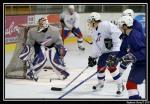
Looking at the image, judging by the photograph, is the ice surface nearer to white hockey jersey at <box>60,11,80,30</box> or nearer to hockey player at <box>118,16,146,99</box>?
hockey player at <box>118,16,146,99</box>

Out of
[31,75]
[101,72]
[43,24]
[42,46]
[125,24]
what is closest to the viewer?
[125,24]

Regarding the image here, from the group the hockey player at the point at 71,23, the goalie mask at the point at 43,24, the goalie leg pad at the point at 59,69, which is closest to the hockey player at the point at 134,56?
the goalie mask at the point at 43,24

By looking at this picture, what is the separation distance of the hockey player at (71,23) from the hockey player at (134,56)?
2.80m

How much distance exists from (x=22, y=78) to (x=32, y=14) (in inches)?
63.5

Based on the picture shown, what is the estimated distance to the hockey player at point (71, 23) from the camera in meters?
5.93

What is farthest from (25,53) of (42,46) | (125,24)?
(125,24)

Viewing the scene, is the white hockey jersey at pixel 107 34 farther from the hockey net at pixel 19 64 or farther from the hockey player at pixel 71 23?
the hockey player at pixel 71 23

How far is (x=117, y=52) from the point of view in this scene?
3.56 metres

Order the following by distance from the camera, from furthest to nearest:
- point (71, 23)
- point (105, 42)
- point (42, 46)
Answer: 1. point (71, 23)
2. point (42, 46)
3. point (105, 42)

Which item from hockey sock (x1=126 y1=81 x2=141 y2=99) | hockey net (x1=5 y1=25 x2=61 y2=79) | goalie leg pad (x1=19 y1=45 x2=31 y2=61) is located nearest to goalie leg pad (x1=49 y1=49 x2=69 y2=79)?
hockey net (x1=5 y1=25 x2=61 y2=79)

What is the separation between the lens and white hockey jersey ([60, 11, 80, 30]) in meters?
5.99

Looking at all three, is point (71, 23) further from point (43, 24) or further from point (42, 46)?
point (43, 24)

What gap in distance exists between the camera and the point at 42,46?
396cm

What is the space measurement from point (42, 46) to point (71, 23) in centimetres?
208
